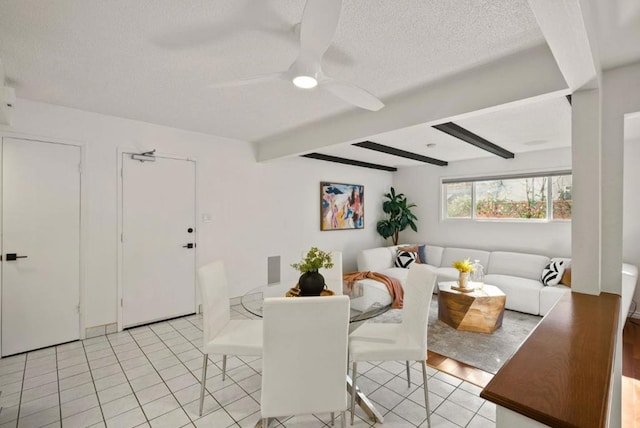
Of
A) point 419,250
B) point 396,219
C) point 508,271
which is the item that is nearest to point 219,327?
point 419,250

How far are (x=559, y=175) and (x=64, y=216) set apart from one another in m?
6.32

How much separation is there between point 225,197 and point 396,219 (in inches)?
136

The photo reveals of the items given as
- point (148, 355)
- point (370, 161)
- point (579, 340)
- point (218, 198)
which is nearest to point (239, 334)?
point (148, 355)

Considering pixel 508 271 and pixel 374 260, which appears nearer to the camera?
pixel 508 271

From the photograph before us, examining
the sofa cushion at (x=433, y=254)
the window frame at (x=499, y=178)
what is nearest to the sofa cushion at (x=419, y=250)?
the sofa cushion at (x=433, y=254)

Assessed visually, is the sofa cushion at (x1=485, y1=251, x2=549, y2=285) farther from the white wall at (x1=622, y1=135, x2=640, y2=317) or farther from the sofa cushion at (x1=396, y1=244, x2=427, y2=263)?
the sofa cushion at (x1=396, y1=244, x2=427, y2=263)

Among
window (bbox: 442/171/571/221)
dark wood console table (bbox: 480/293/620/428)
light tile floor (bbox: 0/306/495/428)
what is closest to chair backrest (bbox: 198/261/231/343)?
light tile floor (bbox: 0/306/495/428)

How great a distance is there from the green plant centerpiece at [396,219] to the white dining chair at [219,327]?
161 inches

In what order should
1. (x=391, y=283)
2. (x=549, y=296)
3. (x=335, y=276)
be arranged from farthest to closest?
(x=391, y=283), (x=549, y=296), (x=335, y=276)

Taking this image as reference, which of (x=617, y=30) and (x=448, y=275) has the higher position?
(x=617, y=30)

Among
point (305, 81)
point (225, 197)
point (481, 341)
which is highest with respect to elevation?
point (305, 81)

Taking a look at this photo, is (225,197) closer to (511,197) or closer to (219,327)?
(219,327)

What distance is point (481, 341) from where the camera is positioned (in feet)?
10.1

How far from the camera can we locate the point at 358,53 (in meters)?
1.92
